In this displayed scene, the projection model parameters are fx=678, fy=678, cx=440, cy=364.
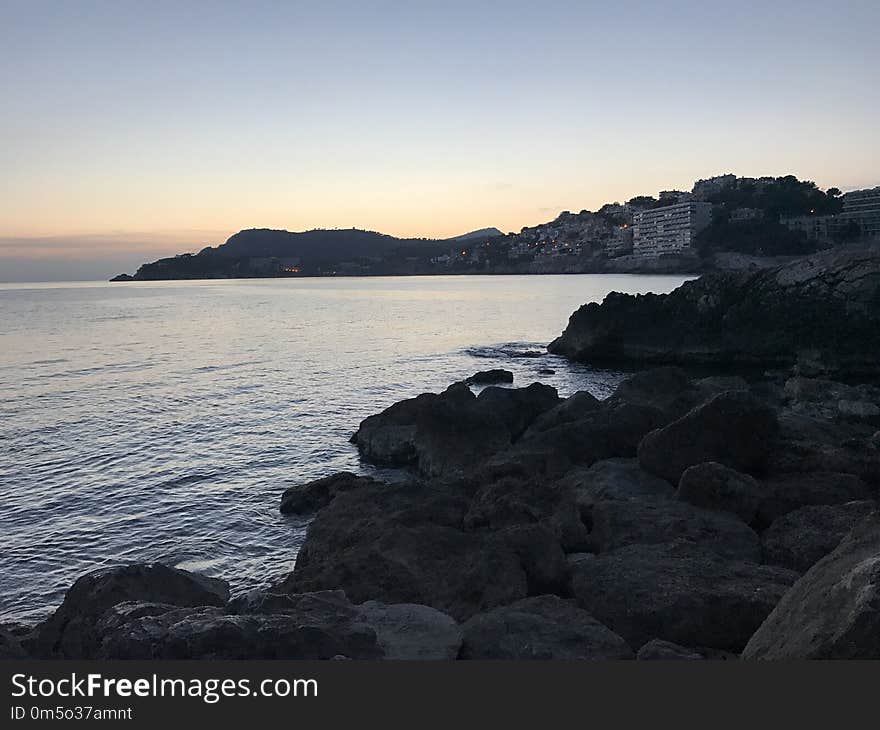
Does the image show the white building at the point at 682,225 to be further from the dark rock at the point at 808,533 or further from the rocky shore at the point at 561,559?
the dark rock at the point at 808,533

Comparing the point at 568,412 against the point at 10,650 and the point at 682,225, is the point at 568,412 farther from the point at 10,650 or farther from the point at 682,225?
the point at 682,225

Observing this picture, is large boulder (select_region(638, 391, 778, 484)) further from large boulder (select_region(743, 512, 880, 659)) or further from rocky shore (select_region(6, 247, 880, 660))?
large boulder (select_region(743, 512, 880, 659))

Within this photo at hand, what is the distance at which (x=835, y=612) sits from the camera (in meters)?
5.01

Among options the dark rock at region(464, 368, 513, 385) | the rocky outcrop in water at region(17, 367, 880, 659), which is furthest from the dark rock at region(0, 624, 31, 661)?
the dark rock at region(464, 368, 513, 385)

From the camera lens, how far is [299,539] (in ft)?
51.2

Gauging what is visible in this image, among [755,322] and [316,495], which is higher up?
[755,322]

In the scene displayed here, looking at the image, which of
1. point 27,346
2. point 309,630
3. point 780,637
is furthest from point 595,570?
point 27,346

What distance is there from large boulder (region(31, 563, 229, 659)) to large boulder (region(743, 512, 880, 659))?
269 inches

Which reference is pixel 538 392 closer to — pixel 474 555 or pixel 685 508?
pixel 685 508

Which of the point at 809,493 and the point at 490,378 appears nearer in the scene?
the point at 809,493

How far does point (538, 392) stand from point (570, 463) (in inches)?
304

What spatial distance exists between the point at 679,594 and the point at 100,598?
696cm

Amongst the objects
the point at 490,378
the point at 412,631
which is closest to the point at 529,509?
the point at 412,631

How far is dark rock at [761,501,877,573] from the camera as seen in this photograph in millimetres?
9359
